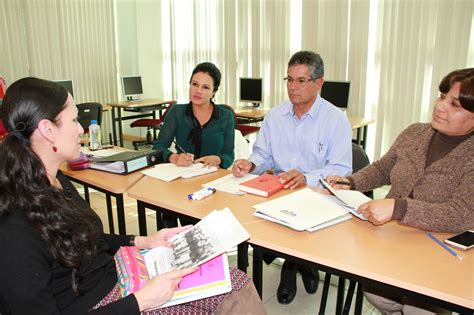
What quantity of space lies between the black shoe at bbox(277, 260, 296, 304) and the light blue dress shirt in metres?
0.63

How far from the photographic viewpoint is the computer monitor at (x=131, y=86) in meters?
6.92

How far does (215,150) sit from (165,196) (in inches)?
38.0

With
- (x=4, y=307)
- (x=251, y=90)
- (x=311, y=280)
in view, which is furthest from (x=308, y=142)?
(x=251, y=90)

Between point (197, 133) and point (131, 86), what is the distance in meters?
4.69

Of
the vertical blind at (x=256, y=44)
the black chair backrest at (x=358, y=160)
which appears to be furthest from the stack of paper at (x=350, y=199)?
the vertical blind at (x=256, y=44)

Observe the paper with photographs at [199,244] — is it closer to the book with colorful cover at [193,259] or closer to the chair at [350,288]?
the book with colorful cover at [193,259]

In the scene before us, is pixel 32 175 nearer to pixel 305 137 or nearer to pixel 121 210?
pixel 121 210

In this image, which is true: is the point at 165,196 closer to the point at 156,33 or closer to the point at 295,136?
the point at 295,136

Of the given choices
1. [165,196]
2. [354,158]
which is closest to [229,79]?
[354,158]

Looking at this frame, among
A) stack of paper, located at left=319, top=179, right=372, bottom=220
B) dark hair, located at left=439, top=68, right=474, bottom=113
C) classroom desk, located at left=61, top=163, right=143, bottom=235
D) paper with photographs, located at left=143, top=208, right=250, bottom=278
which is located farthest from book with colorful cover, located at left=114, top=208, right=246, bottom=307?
dark hair, located at left=439, top=68, right=474, bottom=113

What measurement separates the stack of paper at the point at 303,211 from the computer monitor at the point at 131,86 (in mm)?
5788

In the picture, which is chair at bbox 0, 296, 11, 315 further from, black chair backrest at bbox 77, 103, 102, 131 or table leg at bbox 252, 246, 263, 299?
black chair backrest at bbox 77, 103, 102, 131

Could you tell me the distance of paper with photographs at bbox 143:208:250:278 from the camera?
1.29 meters

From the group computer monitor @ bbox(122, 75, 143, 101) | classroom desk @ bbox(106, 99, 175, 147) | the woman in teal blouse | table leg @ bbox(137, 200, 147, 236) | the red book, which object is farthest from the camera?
computer monitor @ bbox(122, 75, 143, 101)
